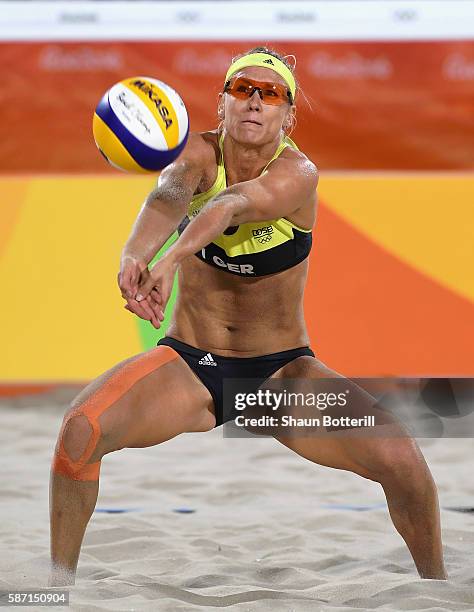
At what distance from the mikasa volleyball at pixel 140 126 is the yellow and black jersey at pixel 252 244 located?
0.34m

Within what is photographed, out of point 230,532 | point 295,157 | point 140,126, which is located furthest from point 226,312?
point 230,532

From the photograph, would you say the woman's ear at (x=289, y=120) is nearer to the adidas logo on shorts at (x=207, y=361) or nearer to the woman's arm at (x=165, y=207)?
the woman's arm at (x=165, y=207)

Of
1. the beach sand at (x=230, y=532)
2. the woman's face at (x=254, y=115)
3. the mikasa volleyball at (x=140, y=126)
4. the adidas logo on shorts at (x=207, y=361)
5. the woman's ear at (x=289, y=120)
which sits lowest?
the beach sand at (x=230, y=532)

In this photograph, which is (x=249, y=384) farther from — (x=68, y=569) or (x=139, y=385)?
(x=68, y=569)

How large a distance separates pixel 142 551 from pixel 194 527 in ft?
1.22

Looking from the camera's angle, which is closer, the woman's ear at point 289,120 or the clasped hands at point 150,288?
the clasped hands at point 150,288

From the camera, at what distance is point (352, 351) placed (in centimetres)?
560

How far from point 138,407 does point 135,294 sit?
0.42 metres

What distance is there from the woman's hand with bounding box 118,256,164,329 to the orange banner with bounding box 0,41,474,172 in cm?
450

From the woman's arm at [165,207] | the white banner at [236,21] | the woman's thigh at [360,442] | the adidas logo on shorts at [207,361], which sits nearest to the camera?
the woman's arm at [165,207]

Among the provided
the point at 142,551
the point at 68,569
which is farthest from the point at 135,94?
the point at 142,551

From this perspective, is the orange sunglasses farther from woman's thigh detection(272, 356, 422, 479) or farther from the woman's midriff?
woman's thigh detection(272, 356, 422, 479)

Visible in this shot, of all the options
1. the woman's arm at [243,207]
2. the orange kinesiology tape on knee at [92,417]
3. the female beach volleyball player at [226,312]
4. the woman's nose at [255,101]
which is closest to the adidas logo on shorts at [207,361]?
the female beach volleyball player at [226,312]

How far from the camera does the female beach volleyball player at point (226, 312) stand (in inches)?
116
